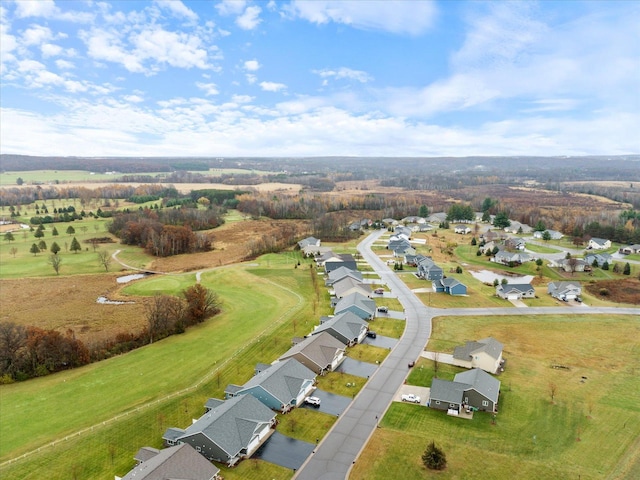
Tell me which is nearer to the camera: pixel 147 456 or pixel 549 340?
pixel 147 456

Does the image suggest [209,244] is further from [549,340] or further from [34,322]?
[549,340]

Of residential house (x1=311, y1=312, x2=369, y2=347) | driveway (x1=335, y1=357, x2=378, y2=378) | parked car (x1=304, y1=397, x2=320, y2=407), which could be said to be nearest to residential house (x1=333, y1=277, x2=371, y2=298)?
residential house (x1=311, y1=312, x2=369, y2=347)

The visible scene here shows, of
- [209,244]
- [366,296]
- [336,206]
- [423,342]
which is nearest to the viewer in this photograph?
[423,342]

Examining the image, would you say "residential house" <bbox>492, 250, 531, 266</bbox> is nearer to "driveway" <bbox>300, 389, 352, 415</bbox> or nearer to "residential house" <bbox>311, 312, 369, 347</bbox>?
"residential house" <bbox>311, 312, 369, 347</bbox>

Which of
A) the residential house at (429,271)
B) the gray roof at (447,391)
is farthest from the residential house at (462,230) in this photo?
the gray roof at (447,391)

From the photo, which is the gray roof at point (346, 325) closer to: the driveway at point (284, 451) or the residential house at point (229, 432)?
the residential house at point (229, 432)

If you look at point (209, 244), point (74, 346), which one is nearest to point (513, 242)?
point (209, 244)
